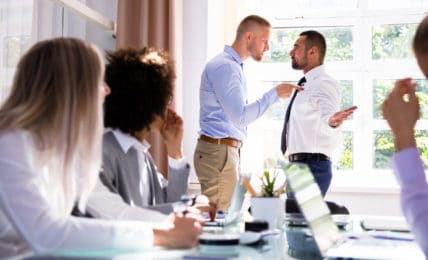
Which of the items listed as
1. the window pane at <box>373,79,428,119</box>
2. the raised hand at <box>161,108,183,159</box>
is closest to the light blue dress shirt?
the window pane at <box>373,79,428,119</box>

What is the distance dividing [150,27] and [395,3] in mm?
1683

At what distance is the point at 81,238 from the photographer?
1.19m

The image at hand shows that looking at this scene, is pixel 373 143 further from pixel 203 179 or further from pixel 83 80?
pixel 83 80

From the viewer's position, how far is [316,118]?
3.56 metres

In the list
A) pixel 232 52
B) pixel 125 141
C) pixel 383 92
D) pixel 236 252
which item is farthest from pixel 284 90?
pixel 236 252

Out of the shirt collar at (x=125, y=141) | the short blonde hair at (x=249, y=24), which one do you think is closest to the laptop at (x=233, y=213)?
the shirt collar at (x=125, y=141)

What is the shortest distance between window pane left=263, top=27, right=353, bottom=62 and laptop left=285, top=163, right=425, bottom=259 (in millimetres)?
2773

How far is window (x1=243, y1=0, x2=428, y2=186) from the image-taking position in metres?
4.05

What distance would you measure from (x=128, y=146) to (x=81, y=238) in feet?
1.86

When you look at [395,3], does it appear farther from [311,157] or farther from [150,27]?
[150,27]

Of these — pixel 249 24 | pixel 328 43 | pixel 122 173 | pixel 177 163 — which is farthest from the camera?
pixel 328 43

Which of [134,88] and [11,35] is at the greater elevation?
[11,35]

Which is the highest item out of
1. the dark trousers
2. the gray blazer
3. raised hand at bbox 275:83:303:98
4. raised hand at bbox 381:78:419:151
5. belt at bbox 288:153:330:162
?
raised hand at bbox 275:83:303:98

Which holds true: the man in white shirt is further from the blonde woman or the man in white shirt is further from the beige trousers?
the blonde woman
